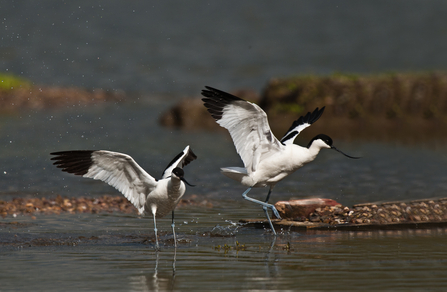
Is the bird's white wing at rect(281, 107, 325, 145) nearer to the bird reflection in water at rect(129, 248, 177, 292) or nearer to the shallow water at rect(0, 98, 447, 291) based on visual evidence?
the shallow water at rect(0, 98, 447, 291)

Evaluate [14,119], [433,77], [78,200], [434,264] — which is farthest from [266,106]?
[434,264]

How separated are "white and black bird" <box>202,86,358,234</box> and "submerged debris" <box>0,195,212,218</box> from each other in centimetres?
205

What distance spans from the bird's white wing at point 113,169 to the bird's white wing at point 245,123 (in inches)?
51.5

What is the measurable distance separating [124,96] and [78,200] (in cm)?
2737

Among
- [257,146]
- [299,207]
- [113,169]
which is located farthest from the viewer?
[299,207]

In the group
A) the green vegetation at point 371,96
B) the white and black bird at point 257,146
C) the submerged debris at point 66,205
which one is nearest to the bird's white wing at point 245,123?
the white and black bird at point 257,146

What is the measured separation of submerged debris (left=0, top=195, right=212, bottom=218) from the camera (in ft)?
33.5

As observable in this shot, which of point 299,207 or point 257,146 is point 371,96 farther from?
point 257,146

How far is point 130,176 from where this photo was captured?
8.49m

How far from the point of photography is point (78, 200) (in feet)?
37.2

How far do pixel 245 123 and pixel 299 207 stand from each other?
158cm

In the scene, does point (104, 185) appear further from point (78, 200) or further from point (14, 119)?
point (14, 119)

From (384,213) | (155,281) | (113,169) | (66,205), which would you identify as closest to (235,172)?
(113,169)

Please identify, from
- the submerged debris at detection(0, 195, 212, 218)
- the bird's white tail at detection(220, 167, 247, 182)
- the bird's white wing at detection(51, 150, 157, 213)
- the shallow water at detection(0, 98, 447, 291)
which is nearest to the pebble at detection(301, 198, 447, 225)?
the shallow water at detection(0, 98, 447, 291)
